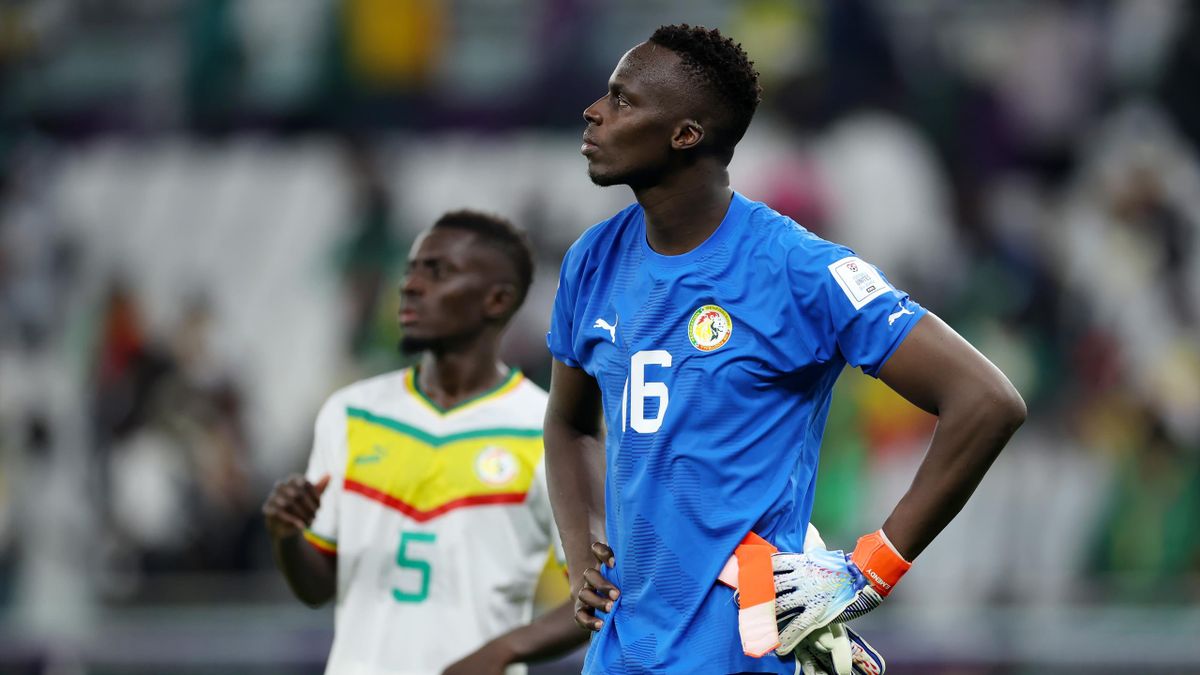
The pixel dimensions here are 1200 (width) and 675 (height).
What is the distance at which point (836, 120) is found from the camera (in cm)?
1236

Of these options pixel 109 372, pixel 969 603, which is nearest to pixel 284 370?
pixel 109 372

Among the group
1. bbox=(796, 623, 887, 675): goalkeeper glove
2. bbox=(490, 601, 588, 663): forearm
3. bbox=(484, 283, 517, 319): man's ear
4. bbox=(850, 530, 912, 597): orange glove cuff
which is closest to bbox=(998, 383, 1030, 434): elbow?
bbox=(850, 530, 912, 597): orange glove cuff

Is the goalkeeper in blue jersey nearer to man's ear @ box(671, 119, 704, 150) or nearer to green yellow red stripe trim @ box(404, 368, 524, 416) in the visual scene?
man's ear @ box(671, 119, 704, 150)

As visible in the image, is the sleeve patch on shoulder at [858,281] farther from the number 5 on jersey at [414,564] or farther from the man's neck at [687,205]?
the number 5 on jersey at [414,564]

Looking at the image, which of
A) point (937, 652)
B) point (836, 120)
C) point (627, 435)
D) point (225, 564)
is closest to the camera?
point (627, 435)

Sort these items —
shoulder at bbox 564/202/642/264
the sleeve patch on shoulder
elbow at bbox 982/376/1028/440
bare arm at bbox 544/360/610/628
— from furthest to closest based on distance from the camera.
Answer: bare arm at bbox 544/360/610/628
shoulder at bbox 564/202/642/264
the sleeve patch on shoulder
elbow at bbox 982/376/1028/440

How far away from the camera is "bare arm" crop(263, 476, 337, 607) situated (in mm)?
4969

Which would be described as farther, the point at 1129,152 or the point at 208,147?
the point at 208,147

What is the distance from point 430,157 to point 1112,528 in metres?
5.95

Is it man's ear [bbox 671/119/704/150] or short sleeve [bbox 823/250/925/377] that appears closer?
short sleeve [bbox 823/250/925/377]

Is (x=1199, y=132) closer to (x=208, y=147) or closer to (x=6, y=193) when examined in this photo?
(x=208, y=147)

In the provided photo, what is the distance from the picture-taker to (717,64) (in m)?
4.00

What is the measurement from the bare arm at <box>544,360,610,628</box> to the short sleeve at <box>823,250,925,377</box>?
0.83 m

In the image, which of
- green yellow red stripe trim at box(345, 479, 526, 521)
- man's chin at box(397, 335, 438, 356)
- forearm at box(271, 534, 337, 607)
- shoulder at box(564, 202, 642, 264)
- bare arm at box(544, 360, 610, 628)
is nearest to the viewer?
shoulder at box(564, 202, 642, 264)
